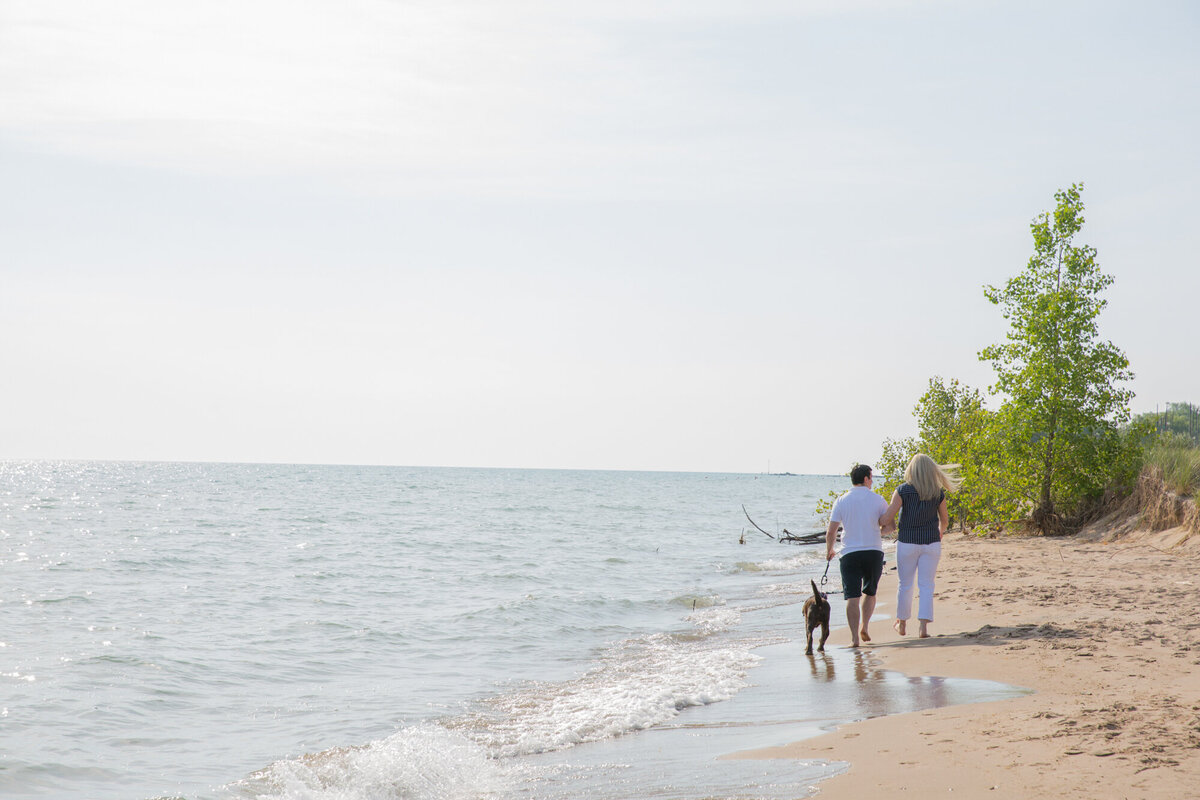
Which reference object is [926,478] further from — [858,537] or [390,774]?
[390,774]

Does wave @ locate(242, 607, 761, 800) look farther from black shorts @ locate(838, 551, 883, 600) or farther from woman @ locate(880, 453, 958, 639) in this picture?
woman @ locate(880, 453, 958, 639)

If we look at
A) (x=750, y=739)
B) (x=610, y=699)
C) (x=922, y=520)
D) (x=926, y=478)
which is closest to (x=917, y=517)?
(x=922, y=520)

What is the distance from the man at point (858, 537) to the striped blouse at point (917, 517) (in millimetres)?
262

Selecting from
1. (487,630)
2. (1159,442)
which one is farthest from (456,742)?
(1159,442)

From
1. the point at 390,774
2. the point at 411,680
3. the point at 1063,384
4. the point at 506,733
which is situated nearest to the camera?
the point at 390,774

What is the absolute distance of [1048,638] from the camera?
30.4ft

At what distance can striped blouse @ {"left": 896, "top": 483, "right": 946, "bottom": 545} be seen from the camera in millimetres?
10109

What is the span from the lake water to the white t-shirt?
4.26 feet

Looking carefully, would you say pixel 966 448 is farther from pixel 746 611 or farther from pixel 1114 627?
pixel 1114 627

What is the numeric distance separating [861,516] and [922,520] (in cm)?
75

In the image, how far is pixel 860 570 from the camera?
33.2 feet

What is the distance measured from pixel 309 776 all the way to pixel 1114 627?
8158 mm

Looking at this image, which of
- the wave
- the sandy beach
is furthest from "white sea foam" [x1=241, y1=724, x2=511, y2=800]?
the sandy beach

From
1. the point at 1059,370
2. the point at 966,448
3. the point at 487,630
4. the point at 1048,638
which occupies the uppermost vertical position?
the point at 1059,370
